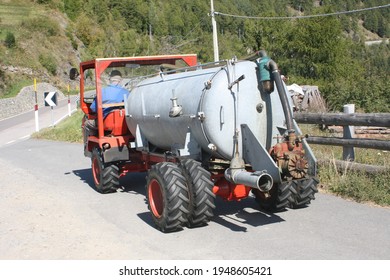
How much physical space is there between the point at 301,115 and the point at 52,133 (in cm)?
1510

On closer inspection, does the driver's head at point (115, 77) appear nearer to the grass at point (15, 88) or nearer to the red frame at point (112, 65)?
the red frame at point (112, 65)

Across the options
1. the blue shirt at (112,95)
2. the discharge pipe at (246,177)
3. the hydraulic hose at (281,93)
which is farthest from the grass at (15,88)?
the hydraulic hose at (281,93)

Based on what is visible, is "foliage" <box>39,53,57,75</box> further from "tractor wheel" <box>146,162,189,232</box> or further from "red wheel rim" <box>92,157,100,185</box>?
"tractor wheel" <box>146,162,189,232</box>

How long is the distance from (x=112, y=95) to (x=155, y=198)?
3.16 m

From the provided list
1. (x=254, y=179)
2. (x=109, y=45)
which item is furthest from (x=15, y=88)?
(x=254, y=179)

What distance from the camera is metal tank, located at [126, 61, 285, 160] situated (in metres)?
6.39

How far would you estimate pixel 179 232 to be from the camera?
6531 millimetres

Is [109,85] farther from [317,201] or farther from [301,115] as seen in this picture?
[317,201]

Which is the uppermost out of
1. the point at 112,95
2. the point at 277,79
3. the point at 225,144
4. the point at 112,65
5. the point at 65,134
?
the point at 112,65

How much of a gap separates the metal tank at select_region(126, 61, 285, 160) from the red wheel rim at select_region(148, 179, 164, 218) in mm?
594

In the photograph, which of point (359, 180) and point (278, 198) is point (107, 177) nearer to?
point (278, 198)

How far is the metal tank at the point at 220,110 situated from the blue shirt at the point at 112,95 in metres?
2.42

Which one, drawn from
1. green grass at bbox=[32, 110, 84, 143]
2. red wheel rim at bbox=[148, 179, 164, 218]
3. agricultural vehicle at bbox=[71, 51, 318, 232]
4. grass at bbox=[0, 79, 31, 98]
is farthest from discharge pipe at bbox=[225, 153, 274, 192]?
grass at bbox=[0, 79, 31, 98]

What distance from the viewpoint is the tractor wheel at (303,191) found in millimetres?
7074
